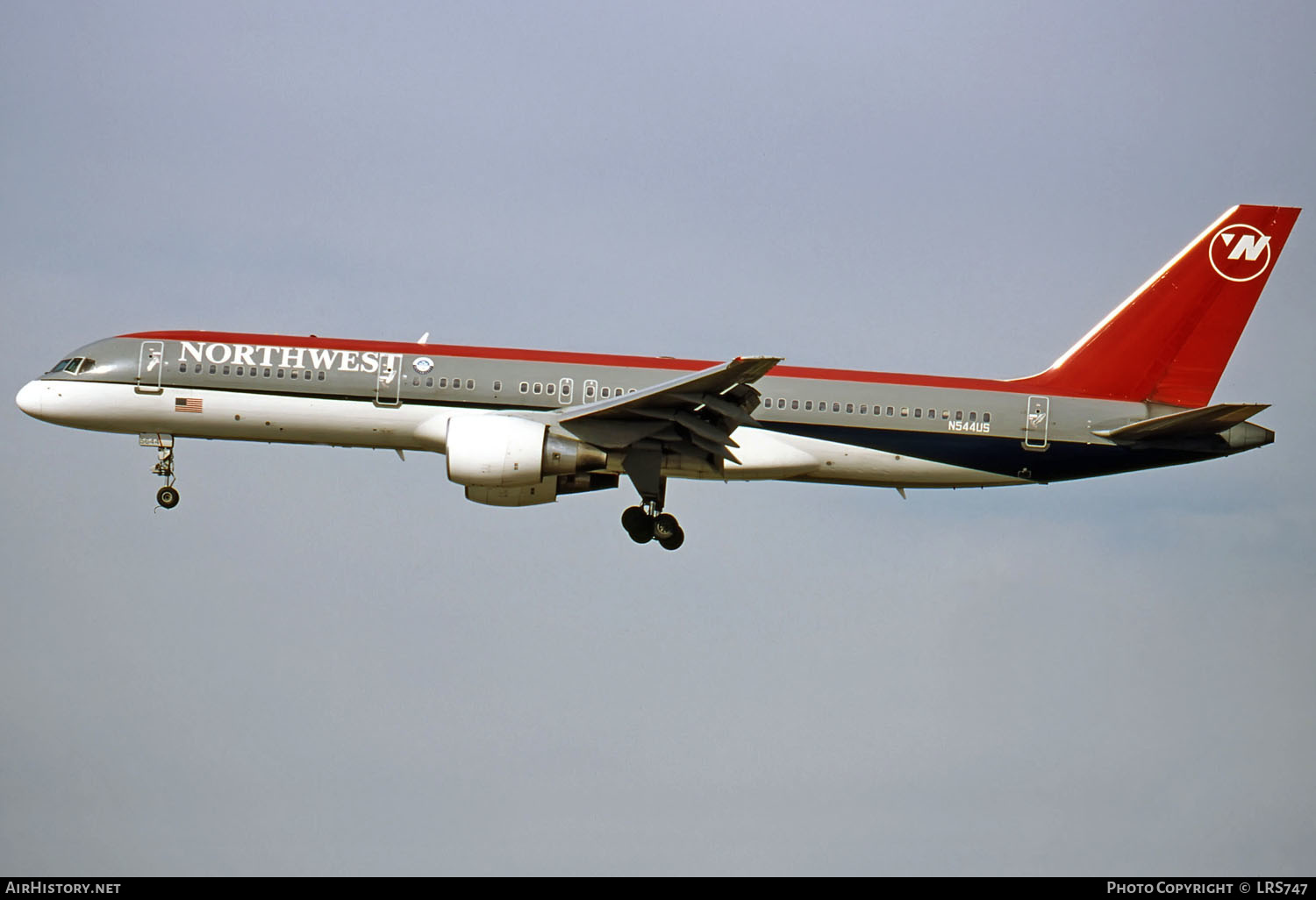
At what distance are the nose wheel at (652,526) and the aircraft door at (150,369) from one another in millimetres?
11541

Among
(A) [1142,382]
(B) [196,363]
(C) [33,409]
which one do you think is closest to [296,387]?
(B) [196,363]

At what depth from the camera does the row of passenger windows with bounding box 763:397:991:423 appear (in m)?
37.2

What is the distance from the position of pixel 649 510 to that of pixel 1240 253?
1659 cm

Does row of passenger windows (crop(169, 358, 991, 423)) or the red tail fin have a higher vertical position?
the red tail fin

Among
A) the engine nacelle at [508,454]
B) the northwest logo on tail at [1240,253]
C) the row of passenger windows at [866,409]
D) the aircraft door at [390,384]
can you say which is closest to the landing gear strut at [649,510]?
the engine nacelle at [508,454]

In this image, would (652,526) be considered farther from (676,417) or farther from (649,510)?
(676,417)

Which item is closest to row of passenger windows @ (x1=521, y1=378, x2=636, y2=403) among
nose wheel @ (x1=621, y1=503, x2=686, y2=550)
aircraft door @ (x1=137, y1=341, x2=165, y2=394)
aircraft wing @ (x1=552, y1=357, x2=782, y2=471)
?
aircraft wing @ (x1=552, y1=357, x2=782, y2=471)

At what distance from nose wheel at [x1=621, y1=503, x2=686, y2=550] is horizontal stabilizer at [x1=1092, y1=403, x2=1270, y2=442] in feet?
33.9

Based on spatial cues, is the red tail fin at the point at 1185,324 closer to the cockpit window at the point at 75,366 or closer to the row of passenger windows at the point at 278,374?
the row of passenger windows at the point at 278,374

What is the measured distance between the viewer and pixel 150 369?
37656mm

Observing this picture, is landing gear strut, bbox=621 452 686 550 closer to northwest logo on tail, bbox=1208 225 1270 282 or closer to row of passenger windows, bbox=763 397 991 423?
row of passenger windows, bbox=763 397 991 423

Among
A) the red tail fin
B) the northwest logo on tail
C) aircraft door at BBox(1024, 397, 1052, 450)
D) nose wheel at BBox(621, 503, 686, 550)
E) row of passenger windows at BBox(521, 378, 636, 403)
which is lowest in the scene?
nose wheel at BBox(621, 503, 686, 550)

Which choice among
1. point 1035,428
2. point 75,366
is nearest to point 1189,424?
point 1035,428

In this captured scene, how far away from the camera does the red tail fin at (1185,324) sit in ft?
128
